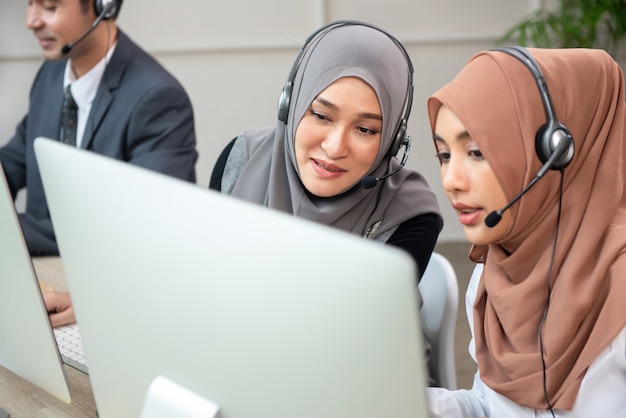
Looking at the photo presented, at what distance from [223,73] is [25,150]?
161cm

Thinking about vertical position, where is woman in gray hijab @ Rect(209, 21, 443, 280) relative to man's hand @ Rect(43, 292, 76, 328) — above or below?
above

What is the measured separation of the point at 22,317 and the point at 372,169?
26.8 inches

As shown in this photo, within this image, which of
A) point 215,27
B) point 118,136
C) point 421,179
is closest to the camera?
point 421,179

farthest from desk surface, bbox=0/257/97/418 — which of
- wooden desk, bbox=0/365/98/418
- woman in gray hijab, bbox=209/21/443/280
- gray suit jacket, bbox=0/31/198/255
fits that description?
gray suit jacket, bbox=0/31/198/255

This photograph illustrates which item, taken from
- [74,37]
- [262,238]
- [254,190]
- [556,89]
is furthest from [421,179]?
[74,37]

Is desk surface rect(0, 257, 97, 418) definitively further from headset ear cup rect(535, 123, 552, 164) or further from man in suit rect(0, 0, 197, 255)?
man in suit rect(0, 0, 197, 255)

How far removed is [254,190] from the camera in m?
1.66

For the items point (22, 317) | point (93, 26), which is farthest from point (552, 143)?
point (93, 26)

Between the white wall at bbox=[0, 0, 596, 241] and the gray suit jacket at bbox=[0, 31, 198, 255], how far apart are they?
4.76 feet

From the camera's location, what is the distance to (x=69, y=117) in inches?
89.2

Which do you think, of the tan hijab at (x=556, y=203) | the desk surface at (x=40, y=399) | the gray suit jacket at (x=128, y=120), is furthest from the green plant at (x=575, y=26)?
the desk surface at (x=40, y=399)

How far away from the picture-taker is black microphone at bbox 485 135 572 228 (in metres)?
1.08

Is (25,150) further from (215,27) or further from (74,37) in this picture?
(215,27)

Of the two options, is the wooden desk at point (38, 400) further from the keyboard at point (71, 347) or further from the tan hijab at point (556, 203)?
the tan hijab at point (556, 203)
